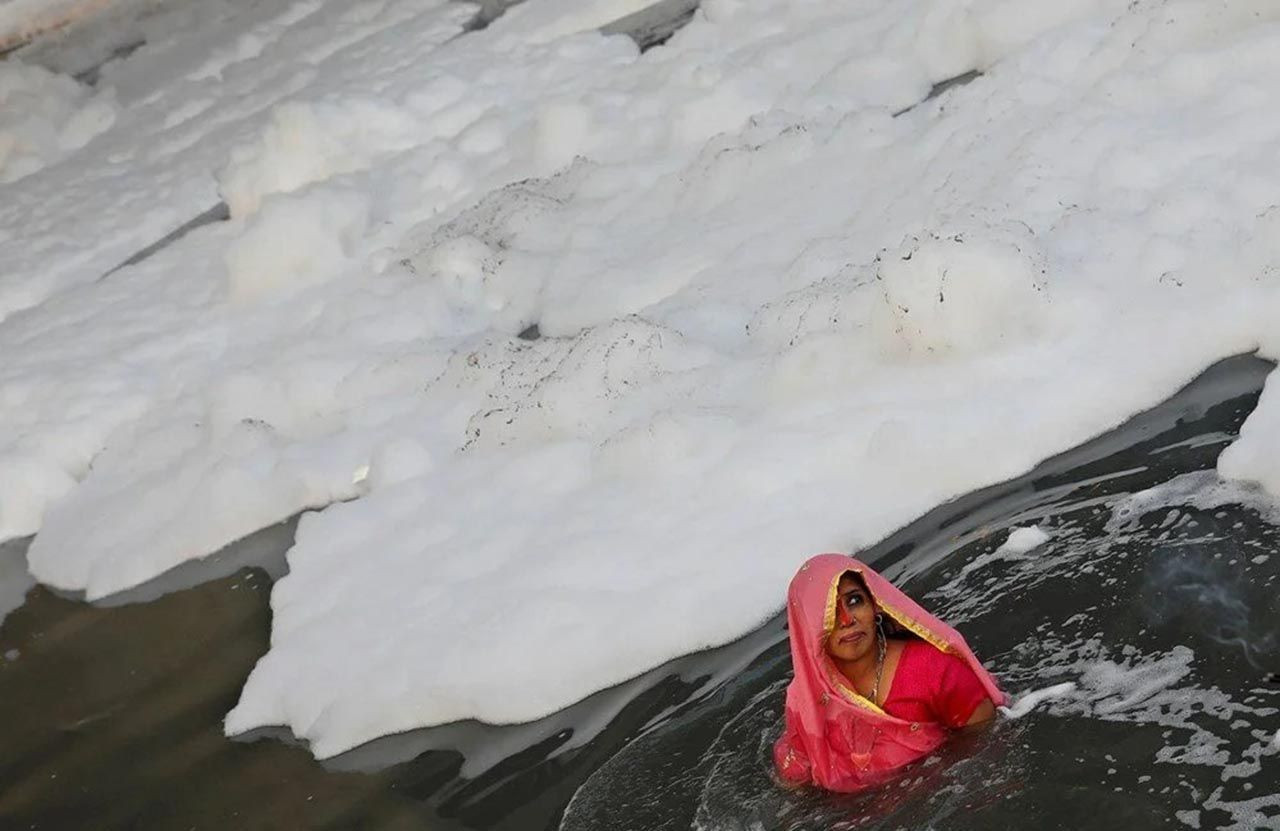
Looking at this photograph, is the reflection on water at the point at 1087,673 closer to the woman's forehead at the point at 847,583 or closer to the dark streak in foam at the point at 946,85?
the woman's forehead at the point at 847,583

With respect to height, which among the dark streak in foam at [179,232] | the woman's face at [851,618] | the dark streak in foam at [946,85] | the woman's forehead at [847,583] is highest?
the dark streak in foam at [179,232]

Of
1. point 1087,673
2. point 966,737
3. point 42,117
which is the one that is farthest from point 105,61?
point 1087,673

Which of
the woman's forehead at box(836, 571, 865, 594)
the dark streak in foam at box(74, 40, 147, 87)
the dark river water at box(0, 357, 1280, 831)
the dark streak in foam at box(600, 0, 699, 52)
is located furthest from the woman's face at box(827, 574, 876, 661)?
the dark streak in foam at box(74, 40, 147, 87)

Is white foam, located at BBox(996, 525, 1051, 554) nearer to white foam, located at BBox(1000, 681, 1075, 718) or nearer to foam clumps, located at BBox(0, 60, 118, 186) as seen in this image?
white foam, located at BBox(1000, 681, 1075, 718)

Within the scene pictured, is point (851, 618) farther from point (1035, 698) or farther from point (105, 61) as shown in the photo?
point (105, 61)

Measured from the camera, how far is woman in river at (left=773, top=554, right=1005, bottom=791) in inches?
153

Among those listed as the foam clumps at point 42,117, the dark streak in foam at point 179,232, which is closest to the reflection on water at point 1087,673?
the dark streak in foam at point 179,232

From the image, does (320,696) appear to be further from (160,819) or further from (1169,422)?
(1169,422)

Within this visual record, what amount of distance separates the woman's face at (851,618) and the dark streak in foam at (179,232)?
6.62 m

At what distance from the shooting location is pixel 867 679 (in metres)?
3.99

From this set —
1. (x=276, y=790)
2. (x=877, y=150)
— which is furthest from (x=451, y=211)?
(x=276, y=790)

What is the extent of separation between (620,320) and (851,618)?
8.35ft

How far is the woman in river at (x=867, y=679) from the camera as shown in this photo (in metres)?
3.88

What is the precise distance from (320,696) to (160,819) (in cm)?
59
